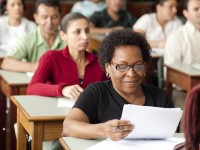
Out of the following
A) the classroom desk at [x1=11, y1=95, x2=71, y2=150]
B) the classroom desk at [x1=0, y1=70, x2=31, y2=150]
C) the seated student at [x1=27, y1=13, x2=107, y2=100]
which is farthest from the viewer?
the classroom desk at [x1=0, y1=70, x2=31, y2=150]

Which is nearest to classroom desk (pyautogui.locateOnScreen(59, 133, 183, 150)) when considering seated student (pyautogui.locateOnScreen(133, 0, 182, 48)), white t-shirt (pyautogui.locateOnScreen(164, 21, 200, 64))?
white t-shirt (pyautogui.locateOnScreen(164, 21, 200, 64))

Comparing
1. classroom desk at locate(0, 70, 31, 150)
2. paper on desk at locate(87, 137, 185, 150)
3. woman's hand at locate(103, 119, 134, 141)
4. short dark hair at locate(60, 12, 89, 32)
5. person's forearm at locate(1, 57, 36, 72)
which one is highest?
short dark hair at locate(60, 12, 89, 32)

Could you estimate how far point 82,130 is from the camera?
241 cm

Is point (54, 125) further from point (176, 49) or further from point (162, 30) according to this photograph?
point (162, 30)

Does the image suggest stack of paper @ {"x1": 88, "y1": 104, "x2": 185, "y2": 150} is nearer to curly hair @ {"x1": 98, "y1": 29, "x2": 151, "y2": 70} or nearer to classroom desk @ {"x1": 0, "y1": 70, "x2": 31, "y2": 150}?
curly hair @ {"x1": 98, "y1": 29, "x2": 151, "y2": 70}

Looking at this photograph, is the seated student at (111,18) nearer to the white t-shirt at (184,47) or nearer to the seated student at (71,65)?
the white t-shirt at (184,47)

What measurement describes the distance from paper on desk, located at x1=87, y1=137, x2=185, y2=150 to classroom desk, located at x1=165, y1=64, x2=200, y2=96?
1957 mm

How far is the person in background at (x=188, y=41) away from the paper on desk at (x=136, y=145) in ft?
8.78

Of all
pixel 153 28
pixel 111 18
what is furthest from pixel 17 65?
pixel 111 18

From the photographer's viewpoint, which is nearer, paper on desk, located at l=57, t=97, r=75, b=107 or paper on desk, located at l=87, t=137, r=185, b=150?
paper on desk, located at l=87, t=137, r=185, b=150

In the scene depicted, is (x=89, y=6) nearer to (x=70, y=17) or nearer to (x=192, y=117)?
(x=70, y=17)

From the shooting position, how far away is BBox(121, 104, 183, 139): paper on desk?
2266mm

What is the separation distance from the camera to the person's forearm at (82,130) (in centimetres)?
235

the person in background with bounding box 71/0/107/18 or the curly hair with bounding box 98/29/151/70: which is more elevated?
the curly hair with bounding box 98/29/151/70
